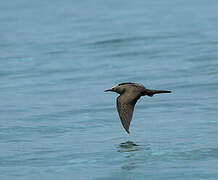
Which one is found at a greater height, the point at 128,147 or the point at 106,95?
A: the point at 106,95

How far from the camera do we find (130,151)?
485 inches

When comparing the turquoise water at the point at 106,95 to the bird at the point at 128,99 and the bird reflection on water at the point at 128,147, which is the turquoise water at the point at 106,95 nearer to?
the bird reflection on water at the point at 128,147

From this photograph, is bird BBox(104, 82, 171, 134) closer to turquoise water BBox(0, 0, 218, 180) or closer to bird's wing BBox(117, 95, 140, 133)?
bird's wing BBox(117, 95, 140, 133)

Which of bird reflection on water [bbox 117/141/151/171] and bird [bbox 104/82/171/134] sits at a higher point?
bird [bbox 104/82/171/134]

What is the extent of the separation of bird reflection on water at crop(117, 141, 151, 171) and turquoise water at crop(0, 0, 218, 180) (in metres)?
0.02

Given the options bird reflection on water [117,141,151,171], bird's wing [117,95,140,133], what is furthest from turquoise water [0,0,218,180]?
bird's wing [117,95,140,133]

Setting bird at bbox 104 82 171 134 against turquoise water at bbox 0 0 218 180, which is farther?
turquoise water at bbox 0 0 218 180

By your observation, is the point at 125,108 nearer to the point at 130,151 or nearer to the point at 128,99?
the point at 128,99

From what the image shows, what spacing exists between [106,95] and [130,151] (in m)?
5.30

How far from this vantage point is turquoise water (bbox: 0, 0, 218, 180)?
11766 millimetres

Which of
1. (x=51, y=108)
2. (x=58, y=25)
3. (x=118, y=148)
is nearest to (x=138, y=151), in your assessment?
(x=118, y=148)

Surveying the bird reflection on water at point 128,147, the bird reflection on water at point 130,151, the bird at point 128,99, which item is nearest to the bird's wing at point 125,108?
the bird at point 128,99

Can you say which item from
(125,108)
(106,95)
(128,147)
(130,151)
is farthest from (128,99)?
(106,95)

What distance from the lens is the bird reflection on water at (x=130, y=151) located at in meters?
11.6
